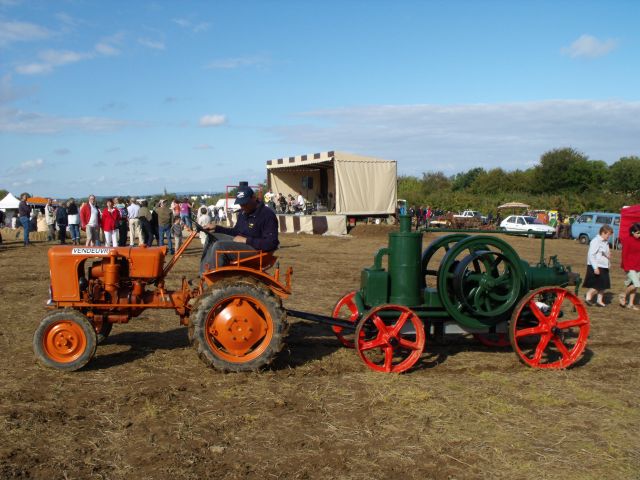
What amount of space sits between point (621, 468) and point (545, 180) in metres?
58.5

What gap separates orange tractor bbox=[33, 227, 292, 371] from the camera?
16.2 feet

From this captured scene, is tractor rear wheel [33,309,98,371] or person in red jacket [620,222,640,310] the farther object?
person in red jacket [620,222,640,310]

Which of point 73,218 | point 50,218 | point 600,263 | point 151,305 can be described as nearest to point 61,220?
point 73,218

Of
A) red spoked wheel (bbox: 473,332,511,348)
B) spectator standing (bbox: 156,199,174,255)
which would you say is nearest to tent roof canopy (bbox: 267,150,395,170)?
spectator standing (bbox: 156,199,174,255)

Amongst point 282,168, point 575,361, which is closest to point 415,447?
point 575,361

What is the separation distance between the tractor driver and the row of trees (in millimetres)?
38798

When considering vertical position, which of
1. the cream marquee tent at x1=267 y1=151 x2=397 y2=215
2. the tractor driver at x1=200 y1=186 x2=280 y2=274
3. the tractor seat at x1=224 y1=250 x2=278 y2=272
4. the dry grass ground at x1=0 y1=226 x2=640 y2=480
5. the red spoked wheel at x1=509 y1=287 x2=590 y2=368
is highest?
the cream marquee tent at x1=267 y1=151 x2=397 y2=215

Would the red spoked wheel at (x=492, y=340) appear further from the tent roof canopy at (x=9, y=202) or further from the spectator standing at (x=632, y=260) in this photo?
the tent roof canopy at (x=9, y=202)

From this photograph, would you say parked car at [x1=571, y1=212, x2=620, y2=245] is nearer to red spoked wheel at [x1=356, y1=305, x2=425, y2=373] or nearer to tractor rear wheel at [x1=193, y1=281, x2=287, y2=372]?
red spoked wheel at [x1=356, y1=305, x2=425, y2=373]

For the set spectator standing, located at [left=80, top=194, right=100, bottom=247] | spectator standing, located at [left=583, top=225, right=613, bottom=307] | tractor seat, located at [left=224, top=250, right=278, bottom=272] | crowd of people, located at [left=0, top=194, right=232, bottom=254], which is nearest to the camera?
tractor seat, located at [left=224, top=250, right=278, bottom=272]

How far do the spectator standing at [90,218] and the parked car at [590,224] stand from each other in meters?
19.2

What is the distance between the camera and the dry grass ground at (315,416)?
3443mm

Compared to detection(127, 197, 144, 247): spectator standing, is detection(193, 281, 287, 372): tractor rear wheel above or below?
below

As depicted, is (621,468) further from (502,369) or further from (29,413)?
(29,413)
